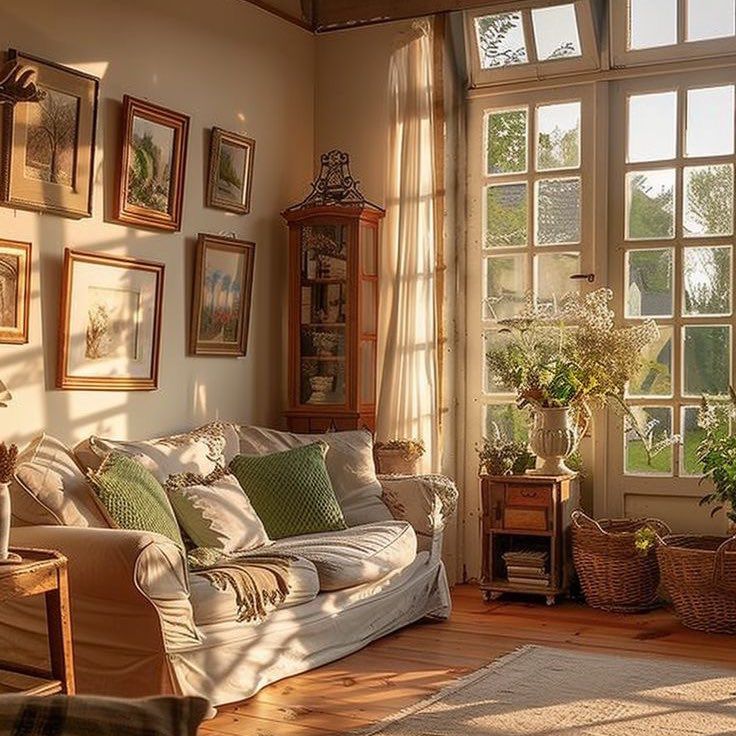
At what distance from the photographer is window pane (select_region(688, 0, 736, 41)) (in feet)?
18.4

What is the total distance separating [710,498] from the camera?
5.22m

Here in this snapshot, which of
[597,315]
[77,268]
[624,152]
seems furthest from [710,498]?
[77,268]

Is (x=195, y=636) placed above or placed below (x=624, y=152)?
below

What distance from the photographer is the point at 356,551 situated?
448 cm

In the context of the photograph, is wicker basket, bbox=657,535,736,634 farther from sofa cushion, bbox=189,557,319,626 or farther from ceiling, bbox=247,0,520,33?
ceiling, bbox=247,0,520,33

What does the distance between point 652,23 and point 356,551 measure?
10.2 ft

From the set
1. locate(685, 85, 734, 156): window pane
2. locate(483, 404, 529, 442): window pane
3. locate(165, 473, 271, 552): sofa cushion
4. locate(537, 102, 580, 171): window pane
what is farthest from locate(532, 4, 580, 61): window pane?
locate(165, 473, 271, 552): sofa cushion

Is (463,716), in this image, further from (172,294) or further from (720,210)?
(720,210)

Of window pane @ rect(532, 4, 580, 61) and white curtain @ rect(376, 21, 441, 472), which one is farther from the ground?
window pane @ rect(532, 4, 580, 61)

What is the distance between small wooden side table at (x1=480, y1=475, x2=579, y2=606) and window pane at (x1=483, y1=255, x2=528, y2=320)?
98 centimetres

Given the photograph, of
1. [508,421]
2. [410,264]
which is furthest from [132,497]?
[508,421]

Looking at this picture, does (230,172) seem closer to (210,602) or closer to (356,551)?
(356,551)

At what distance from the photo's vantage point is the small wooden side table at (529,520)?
5.49m

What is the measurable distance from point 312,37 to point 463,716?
13.0 ft
